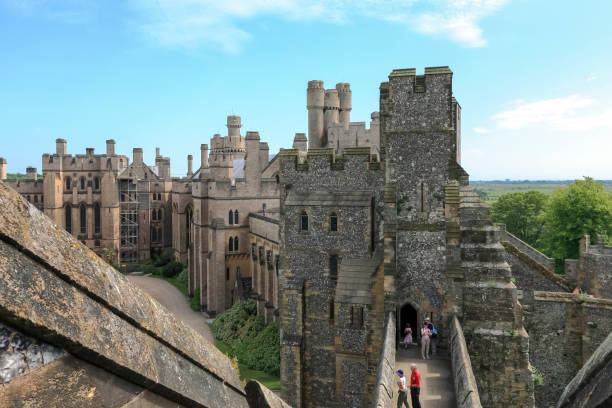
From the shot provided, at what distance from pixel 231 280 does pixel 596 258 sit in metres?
25.0

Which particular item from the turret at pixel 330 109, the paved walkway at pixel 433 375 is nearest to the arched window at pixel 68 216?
the turret at pixel 330 109

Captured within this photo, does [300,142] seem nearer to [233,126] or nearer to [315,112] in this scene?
[315,112]

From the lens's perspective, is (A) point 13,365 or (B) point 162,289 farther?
(B) point 162,289

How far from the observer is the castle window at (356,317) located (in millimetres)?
16781

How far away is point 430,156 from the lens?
14547mm

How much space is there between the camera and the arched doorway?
14070mm

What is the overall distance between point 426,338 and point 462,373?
2.81 meters

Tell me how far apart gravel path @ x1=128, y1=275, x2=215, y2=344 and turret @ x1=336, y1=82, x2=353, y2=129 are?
17085mm

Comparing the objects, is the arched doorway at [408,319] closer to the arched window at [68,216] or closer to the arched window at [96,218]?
the arched window at [96,218]

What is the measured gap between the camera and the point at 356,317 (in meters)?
16.8

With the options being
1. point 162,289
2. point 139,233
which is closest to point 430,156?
point 162,289

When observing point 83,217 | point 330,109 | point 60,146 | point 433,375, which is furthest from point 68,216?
point 433,375

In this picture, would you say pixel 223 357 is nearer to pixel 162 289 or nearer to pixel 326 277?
pixel 326 277

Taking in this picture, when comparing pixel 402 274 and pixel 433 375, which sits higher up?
pixel 402 274
